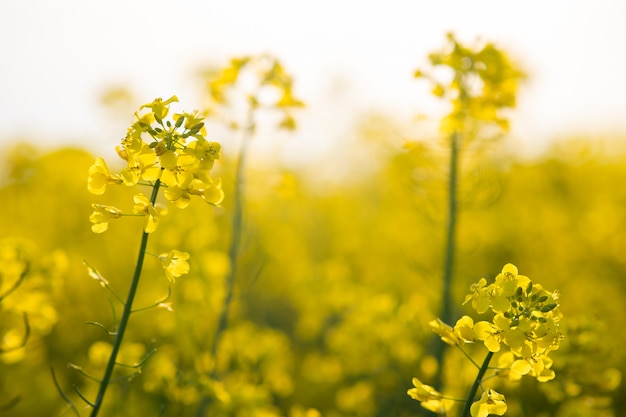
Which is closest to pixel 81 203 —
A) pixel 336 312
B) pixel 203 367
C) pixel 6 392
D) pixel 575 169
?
pixel 6 392

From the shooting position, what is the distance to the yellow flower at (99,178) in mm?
1736

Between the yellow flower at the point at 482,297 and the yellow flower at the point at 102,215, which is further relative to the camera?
the yellow flower at the point at 102,215

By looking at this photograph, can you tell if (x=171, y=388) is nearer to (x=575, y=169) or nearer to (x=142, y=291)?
(x=142, y=291)

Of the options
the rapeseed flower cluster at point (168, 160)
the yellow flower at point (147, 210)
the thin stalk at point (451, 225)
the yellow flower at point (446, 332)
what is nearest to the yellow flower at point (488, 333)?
the yellow flower at point (446, 332)

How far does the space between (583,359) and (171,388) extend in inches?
77.9

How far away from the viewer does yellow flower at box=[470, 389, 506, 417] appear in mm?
1605

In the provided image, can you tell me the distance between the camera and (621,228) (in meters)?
7.12

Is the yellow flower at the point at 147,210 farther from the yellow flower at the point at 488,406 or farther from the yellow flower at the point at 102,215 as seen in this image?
the yellow flower at the point at 488,406

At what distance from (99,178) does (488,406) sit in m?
1.35

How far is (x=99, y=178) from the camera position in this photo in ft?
5.74

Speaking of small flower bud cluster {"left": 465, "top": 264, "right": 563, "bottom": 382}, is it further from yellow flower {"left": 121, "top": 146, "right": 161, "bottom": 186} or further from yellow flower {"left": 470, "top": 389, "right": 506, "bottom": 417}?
yellow flower {"left": 121, "top": 146, "right": 161, "bottom": 186}

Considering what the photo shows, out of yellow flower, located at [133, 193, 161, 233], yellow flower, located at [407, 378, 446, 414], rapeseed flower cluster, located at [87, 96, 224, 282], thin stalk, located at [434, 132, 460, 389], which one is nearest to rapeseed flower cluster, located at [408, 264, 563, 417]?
yellow flower, located at [407, 378, 446, 414]

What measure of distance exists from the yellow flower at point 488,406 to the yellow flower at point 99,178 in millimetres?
1257

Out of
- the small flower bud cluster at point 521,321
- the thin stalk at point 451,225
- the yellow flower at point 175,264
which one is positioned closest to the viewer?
the small flower bud cluster at point 521,321
